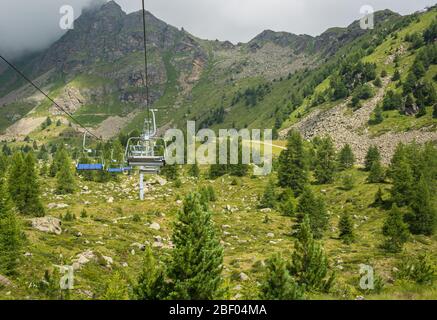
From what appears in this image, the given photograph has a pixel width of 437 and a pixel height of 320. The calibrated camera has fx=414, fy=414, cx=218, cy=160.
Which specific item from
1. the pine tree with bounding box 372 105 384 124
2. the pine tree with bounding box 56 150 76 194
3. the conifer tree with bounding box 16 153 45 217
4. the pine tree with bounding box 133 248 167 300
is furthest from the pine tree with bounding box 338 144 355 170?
the pine tree with bounding box 133 248 167 300

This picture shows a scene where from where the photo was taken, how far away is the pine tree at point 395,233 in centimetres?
5381

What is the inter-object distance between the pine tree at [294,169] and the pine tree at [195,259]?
203 feet

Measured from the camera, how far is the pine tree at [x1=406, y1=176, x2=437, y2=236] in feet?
202

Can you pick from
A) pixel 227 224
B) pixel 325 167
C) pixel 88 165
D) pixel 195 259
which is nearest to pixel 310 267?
pixel 195 259

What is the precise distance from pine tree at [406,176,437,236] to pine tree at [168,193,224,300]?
44.1 metres

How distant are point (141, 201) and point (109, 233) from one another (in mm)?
24592

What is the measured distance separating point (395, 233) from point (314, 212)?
41.6 feet

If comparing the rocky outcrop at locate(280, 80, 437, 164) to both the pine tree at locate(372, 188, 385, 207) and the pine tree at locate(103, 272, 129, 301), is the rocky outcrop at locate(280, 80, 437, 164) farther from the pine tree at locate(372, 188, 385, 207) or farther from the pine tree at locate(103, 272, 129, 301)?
the pine tree at locate(103, 272, 129, 301)

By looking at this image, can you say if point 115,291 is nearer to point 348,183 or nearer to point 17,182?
point 17,182

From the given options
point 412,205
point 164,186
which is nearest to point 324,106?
point 164,186

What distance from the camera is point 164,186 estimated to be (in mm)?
92688

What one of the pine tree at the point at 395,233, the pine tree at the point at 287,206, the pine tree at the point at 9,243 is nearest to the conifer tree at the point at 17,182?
the pine tree at the point at 9,243
